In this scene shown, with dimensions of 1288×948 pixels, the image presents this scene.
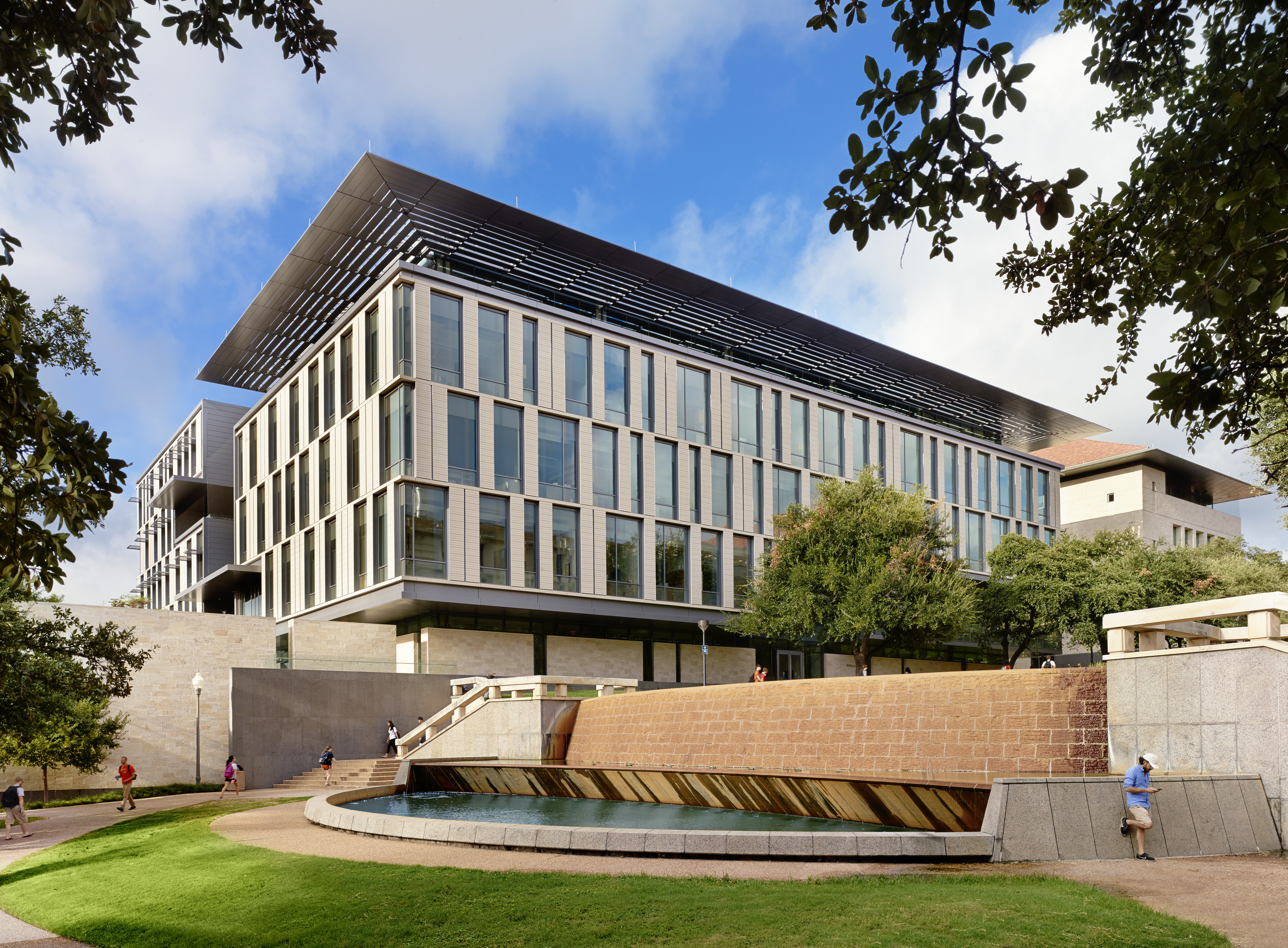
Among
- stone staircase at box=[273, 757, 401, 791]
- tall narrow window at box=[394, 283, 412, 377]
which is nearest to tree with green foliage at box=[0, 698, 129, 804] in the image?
stone staircase at box=[273, 757, 401, 791]

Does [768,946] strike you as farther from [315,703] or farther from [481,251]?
[481,251]

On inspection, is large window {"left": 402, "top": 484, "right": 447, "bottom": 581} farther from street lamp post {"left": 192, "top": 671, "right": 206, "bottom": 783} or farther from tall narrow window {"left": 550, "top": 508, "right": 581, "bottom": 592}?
street lamp post {"left": 192, "top": 671, "right": 206, "bottom": 783}

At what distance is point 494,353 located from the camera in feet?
151

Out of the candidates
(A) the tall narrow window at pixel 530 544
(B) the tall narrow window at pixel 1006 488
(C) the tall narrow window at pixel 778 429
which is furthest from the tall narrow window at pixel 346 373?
(B) the tall narrow window at pixel 1006 488

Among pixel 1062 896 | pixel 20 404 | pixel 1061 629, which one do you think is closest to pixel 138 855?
pixel 20 404

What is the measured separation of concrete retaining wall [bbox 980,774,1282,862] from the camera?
12.0 m

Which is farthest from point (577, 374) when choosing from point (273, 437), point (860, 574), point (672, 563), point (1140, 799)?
point (1140, 799)

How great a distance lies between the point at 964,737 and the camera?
63.2ft

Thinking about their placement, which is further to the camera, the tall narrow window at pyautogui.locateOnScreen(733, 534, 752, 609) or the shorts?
the tall narrow window at pyautogui.locateOnScreen(733, 534, 752, 609)

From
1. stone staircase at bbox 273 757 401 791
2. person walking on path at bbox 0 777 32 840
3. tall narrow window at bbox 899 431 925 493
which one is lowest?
stone staircase at bbox 273 757 401 791

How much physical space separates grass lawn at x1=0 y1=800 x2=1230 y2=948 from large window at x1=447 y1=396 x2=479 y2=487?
3062cm

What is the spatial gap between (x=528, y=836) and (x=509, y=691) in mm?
23080

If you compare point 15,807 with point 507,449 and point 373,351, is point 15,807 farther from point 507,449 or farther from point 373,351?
point 373,351

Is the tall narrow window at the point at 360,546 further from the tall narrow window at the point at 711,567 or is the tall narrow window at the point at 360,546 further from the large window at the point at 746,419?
the large window at the point at 746,419
